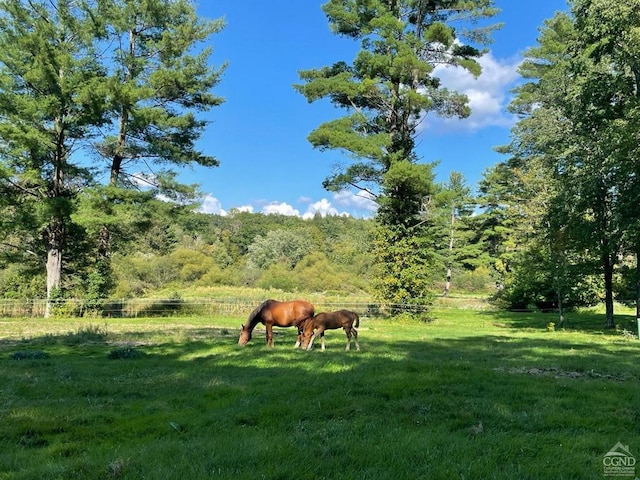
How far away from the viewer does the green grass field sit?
402 cm

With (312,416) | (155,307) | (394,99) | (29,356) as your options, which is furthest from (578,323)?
(29,356)

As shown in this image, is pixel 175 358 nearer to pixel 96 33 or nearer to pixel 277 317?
pixel 277 317

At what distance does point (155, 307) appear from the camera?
27.7 meters

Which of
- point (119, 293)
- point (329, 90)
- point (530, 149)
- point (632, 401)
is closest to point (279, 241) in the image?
point (119, 293)

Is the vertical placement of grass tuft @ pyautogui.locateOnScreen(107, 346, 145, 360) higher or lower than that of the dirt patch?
lower

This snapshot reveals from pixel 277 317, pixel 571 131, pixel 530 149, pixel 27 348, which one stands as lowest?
pixel 27 348

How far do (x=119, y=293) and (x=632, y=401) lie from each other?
42.1 meters

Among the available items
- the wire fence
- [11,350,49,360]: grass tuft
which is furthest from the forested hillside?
[11,350,49,360]: grass tuft

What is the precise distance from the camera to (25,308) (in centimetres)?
2442

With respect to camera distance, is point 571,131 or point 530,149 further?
point 530,149

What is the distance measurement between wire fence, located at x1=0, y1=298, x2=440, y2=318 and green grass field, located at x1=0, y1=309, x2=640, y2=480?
14468 mm

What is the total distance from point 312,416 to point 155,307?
2412cm

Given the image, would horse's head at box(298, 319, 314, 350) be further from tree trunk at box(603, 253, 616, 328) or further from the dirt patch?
tree trunk at box(603, 253, 616, 328)

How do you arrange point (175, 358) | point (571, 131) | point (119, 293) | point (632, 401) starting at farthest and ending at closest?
1. point (119, 293)
2. point (571, 131)
3. point (175, 358)
4. point (632, 401)
